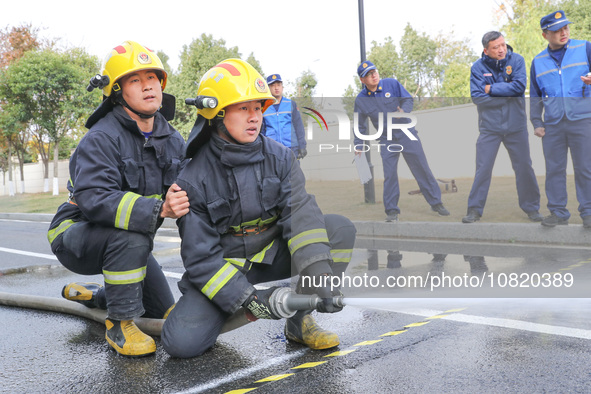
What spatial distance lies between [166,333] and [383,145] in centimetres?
139

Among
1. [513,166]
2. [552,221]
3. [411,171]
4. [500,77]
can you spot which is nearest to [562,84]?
[500,77]

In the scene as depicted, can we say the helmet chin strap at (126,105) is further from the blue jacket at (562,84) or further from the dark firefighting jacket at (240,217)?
the blue jacket at (562,84)

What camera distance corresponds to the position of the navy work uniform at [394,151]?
292 centimetres

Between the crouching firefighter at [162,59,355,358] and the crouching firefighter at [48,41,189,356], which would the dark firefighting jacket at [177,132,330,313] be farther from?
the crouching firefighter at [48,41,189,356]

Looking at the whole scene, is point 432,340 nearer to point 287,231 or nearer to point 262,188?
point 287,231

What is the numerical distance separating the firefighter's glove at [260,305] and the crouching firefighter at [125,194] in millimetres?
540

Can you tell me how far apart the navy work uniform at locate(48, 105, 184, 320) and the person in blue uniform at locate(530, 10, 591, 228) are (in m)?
2.56

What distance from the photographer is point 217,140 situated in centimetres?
297

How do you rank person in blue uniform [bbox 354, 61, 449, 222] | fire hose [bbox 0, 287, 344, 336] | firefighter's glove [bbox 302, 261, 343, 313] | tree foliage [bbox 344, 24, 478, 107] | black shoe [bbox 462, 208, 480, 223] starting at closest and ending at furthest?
fire hose [bbox 0, 287, 344, 336] < firefighter's glove [bbox 302, 261, 343, 313] < person in blue uniform [bbox 354, 61, 449, 222] < black shoe [bbox 462, 208, 480, 223] < tree foliage [bbox 344, 24, 478, 107]

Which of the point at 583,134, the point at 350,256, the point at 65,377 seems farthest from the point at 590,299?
the point at 65,377

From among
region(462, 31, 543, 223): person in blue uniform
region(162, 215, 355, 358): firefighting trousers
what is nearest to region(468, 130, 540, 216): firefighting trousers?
region(462, 31, 543, 223): person in blue uniform

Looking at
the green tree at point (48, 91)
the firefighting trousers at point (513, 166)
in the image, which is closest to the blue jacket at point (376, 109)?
the firefighting trousers at point (513, 166)

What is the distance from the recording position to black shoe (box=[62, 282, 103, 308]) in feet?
12.1

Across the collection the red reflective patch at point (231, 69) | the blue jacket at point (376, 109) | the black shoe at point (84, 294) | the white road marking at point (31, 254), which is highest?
the red reflective patch at point (231, 69)
